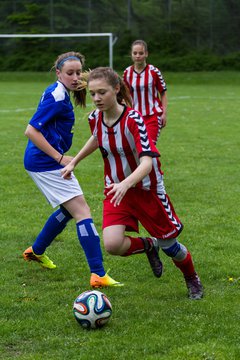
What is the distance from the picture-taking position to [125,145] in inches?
203

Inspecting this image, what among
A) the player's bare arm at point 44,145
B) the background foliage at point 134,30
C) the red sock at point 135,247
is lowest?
the background foliage at point 134,30

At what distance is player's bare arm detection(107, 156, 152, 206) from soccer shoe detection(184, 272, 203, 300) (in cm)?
94

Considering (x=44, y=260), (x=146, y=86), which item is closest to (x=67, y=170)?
(x=44, y=260)

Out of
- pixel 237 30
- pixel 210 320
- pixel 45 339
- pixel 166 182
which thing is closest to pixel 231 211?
pixel 166 182

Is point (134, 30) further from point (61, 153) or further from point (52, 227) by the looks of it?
point (61, 153)

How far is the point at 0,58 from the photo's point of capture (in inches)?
1590

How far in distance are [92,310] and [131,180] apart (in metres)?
0.84

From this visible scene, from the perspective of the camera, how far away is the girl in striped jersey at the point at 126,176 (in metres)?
5.09

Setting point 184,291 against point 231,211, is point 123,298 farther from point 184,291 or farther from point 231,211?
point 231,211

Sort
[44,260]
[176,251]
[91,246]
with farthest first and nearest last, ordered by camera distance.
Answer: [44,260] < [91,246] < [176,251]

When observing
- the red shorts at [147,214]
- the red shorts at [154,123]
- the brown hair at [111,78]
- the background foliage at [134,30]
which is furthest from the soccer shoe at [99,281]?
the background foliage at [134,30]

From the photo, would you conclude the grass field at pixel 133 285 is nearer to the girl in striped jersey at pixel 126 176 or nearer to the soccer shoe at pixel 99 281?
the soccer shoe at pixel 99 281

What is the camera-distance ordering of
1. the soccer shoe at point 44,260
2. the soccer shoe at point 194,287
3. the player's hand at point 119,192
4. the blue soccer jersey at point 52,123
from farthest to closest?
1. the soccer shoe at point 44,260
2. the blue soccer jersey at point 52,123
3. the soccer shoe at point 194,287
4. the player's hand at point 119,192

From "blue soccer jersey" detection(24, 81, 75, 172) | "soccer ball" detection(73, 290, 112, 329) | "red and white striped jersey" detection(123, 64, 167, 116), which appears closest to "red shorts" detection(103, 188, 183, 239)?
"soccer ball" detection(73, 290, 112, 329)
